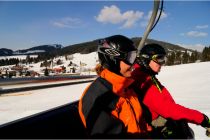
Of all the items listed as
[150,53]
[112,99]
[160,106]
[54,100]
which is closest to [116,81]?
[112,99]

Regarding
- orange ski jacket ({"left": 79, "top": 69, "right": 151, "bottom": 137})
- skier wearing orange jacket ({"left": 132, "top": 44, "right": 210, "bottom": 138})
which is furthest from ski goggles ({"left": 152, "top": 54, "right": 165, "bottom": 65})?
orange ski jacket ({"left": 79, "top": 69, "right": 151, "bottom": 137})

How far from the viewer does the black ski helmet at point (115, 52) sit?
2707 mm

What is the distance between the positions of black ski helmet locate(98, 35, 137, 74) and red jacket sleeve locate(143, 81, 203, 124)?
30.3 inches

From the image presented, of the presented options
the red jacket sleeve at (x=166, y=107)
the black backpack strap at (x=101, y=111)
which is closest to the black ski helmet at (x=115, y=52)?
the black backpack strap at (x=101, y=111)

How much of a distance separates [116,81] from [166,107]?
46.1 inches

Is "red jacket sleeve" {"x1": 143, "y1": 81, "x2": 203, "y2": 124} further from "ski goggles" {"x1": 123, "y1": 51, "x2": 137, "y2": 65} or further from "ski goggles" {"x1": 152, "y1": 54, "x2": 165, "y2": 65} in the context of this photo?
"ski goggles" {"x1": 123, "y1": 51, "x2": 137, "y2": 65}

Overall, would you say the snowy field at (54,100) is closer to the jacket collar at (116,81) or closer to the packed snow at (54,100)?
the packed snow at (54,100)

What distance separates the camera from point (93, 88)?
245 cm

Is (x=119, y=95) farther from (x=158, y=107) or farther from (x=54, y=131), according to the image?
(x=158, y=107)

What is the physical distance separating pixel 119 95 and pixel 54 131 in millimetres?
801

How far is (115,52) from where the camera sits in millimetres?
2754

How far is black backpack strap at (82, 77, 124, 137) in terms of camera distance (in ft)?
7.21

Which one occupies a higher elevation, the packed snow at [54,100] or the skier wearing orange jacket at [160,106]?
the skier wearing orange jacket at [160,106]

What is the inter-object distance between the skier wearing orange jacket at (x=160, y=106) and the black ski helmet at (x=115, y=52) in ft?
2.63
